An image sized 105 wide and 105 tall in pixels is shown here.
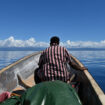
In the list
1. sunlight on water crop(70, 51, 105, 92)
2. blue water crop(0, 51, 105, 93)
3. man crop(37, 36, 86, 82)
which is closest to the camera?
man crop(37, 36, 86, 82)

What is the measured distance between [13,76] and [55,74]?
2612 mm

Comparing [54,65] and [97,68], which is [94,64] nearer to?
[97,68]

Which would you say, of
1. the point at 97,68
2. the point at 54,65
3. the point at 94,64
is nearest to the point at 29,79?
the point at 54,65

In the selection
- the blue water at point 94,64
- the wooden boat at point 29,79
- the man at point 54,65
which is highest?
the man at point 54,65

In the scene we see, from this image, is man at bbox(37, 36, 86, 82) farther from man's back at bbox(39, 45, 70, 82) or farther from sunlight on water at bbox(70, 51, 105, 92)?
sunlight on water at bbox(70, 51, 105, 92)

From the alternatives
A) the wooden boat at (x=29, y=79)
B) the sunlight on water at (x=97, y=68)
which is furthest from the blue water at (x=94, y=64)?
the wooden boat at (x=29, y=79)

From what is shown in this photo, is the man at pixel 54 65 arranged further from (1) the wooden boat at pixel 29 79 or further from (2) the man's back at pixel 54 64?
(1) the wooden boat at pixel 29 79

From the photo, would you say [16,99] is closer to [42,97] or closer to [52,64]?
[42,97]

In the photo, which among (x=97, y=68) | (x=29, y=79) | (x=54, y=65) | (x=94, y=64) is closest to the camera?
(x=54, y=65)

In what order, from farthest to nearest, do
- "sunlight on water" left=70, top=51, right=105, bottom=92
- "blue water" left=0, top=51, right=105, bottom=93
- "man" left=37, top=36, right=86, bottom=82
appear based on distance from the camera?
"blue water" left=0, top=51, right=105, bottom=93 → "sunlight on water" left=70, top=51, right=105, bottom=92 → "man" left=37, top=36, right=86, bottom=82

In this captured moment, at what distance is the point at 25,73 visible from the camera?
263 inches

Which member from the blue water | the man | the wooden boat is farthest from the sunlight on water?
the man

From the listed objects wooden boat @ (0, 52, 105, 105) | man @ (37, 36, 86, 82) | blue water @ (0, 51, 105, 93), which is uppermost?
man @ (37, 36, 86, 82)

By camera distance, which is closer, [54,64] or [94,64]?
[54,64]
